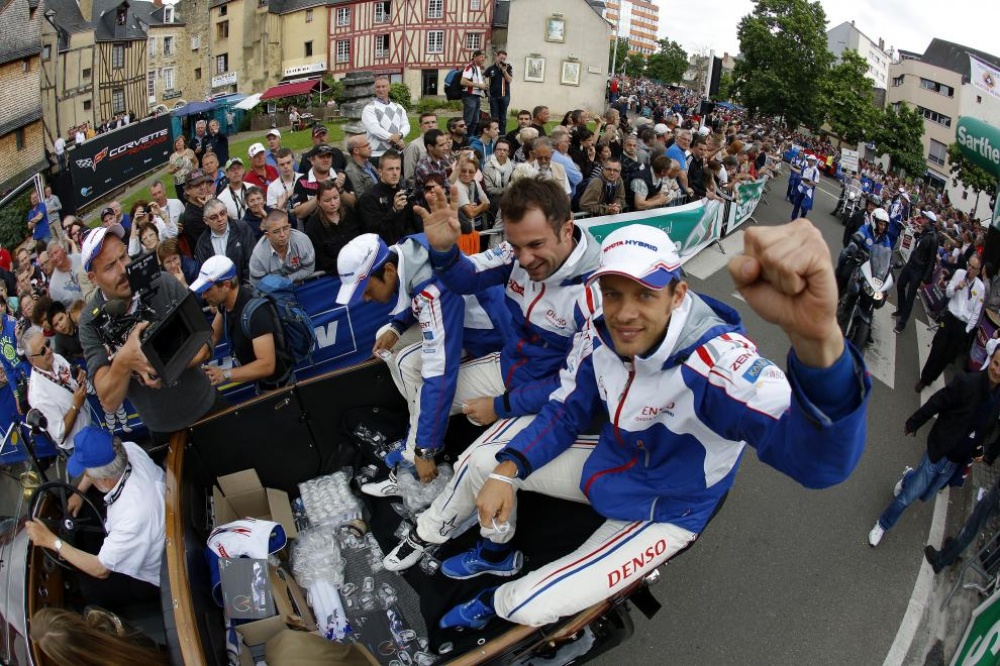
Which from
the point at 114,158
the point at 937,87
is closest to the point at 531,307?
the point at 114,158

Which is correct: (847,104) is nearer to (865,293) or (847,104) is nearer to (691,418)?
(865,293)

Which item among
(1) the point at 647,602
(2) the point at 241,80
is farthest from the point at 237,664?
(2) the point at 241,80

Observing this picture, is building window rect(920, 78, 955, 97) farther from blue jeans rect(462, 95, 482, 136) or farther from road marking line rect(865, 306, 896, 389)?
blue jeans rect(462, 95, 482, 136)

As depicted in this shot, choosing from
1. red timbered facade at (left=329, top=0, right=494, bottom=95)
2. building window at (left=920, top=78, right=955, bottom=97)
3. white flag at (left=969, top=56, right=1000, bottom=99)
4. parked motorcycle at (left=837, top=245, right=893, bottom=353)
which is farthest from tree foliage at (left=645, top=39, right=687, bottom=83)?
parked motorcycle at (left=837, top=245, right=893, bottom=353)

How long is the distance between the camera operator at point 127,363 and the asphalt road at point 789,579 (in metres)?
3.21

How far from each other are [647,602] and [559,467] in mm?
848

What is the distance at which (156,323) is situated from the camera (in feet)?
11.4

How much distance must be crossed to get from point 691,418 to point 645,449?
1.06ft

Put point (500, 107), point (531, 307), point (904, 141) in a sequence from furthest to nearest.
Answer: point (904, 141) < point (500, 107) < point (531, 307)

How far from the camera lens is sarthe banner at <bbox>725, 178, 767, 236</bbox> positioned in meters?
12.7

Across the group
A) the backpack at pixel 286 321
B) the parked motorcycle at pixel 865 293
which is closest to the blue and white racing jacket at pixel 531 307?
the backpack at pixel 286 321

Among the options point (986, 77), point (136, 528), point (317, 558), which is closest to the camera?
point (136, 528)

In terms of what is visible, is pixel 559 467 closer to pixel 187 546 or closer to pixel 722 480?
pixel 722 480

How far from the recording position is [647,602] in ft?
10.5
